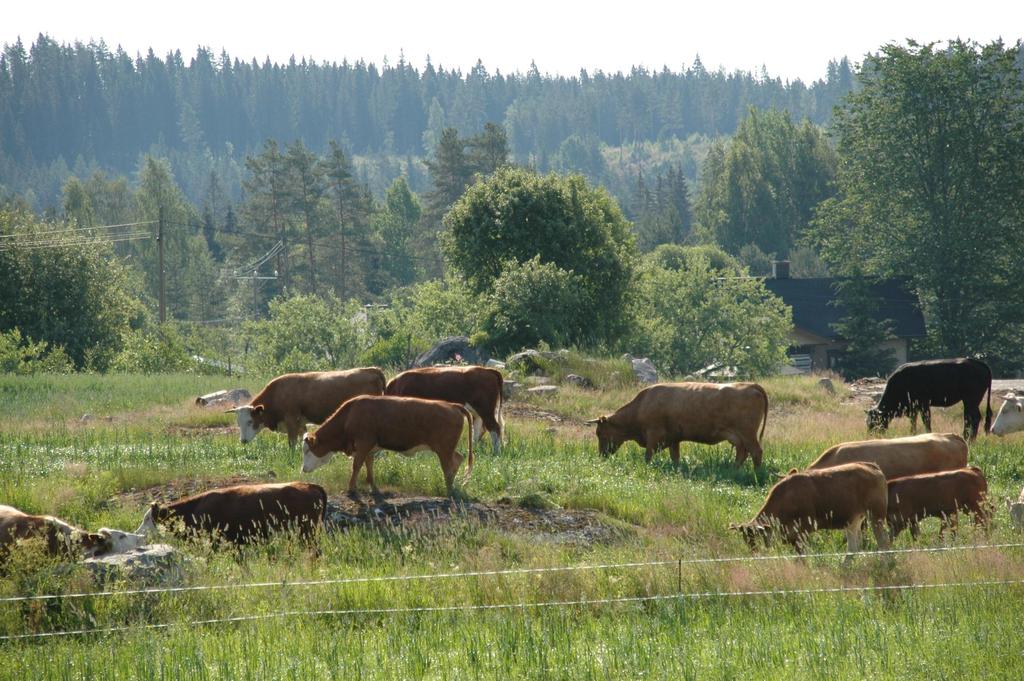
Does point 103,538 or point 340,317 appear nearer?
point 103,538

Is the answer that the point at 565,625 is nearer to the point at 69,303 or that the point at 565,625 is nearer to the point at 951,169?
the point at 69,303

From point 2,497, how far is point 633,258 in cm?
3619

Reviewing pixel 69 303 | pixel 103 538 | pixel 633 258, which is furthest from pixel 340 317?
pixel 103 538

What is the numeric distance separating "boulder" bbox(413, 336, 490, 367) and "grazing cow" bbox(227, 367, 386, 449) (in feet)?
52.8

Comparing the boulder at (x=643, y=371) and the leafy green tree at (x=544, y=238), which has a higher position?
the leafy green tree at (x=544, y=238)

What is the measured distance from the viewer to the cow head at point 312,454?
1741 cm

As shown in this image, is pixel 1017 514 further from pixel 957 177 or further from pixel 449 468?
pixel 957 177

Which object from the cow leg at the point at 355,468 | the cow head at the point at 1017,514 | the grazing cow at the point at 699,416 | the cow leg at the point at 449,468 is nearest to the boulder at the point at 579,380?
the grazing cow at the point at 699,416

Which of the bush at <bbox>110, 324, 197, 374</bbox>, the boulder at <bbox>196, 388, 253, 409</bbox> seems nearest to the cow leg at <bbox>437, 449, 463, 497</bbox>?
the boulder at <bbox>196, 388, 253, 409</bbox>

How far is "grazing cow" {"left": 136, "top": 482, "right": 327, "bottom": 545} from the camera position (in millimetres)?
14250

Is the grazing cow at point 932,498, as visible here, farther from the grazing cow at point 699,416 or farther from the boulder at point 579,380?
the boulder at point 579,380

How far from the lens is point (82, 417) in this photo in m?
28.1

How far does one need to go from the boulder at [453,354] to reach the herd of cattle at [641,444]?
16.1 metres

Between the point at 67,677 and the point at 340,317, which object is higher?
the point at 67,677
